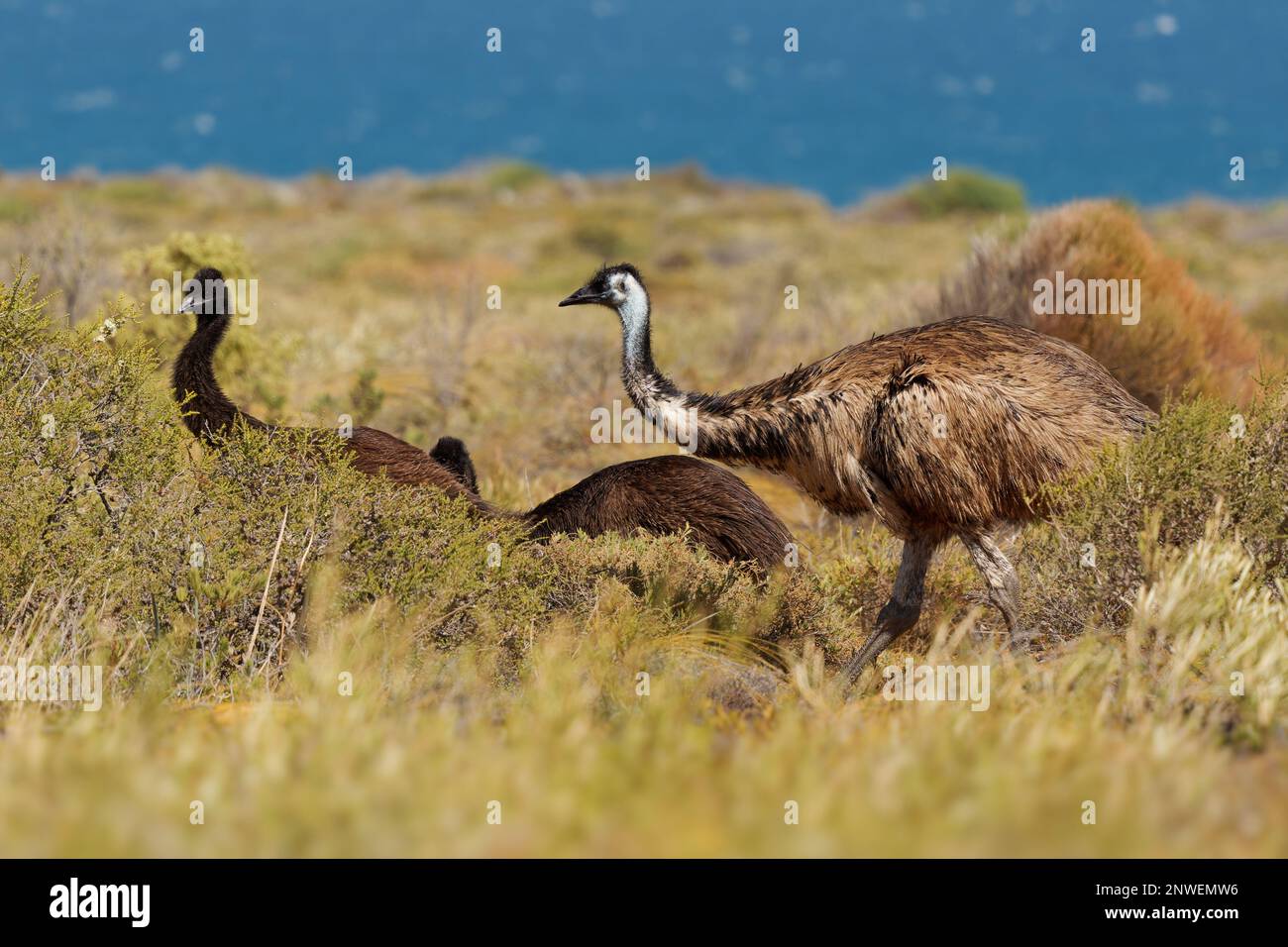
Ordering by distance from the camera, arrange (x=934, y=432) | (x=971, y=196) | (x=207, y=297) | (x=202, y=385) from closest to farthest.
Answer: (x=934, y=432)
(x=202, y=385)
(x=207, y=297)
(x=971, y=196)

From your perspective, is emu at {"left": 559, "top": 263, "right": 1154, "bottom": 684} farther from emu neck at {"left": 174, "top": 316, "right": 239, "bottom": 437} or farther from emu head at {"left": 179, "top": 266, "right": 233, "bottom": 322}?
emu head at {"left": 179, "top": 266, "right": 233, "bottom": 322}

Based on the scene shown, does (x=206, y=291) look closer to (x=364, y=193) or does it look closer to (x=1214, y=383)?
(x=1214, y=383)

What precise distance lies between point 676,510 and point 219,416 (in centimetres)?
245

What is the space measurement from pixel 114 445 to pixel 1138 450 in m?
4.25

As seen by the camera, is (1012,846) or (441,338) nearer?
(1012,846)

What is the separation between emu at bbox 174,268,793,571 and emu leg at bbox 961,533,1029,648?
114 cm

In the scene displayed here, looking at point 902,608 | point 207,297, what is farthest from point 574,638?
point 207,297

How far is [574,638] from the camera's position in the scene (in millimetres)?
5949

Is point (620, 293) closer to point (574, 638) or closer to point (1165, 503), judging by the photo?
point (574, 638)

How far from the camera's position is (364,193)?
55.9 meters

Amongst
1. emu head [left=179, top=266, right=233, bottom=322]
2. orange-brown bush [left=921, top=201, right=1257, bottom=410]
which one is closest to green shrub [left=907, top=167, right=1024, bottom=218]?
orange-brown bush [left=921, top=201, right=1257, bottom=410]

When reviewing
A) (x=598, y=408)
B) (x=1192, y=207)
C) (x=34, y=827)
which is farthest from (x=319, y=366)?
(x=1192, y=207)

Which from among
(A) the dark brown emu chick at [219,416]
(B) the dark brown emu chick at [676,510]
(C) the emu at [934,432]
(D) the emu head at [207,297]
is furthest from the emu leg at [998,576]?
(D) the emu head at [207,297]
